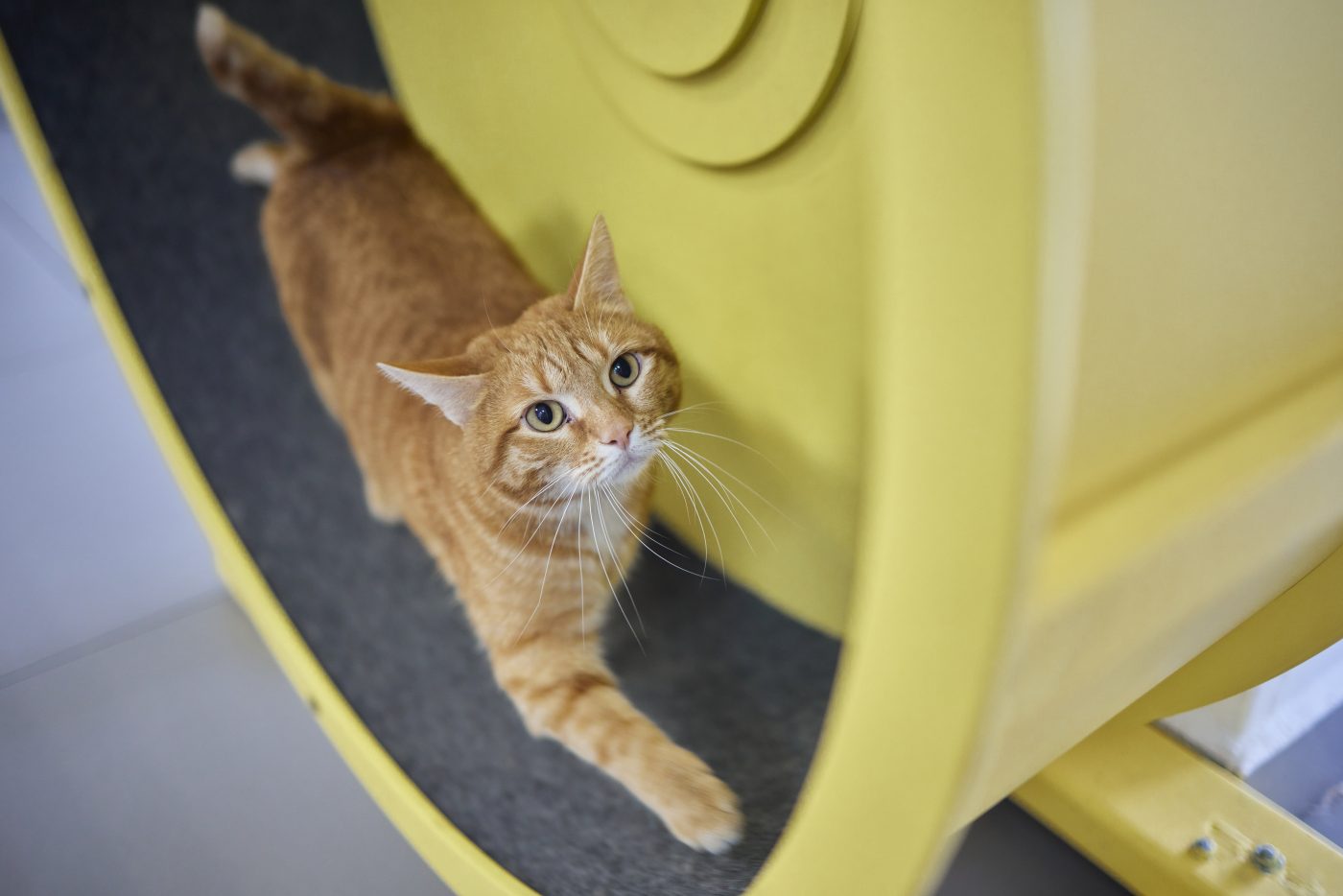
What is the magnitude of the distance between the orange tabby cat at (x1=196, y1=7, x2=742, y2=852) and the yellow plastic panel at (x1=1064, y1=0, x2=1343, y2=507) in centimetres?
18

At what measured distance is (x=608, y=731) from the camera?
47 centimetres

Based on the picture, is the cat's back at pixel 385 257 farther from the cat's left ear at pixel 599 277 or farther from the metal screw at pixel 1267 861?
the metal screw at pixel 1267 861

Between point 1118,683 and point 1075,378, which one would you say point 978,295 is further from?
point 1118,683

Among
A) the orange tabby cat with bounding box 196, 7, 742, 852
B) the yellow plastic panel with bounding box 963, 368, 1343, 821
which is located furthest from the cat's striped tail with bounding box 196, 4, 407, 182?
the yellow plastic panel with bounding box 963, 368, 1343, 821

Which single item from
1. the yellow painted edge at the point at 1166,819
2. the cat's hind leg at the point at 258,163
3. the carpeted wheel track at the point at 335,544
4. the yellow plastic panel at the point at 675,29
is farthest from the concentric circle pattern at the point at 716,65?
the yellow painted edge at the point at 1166,819

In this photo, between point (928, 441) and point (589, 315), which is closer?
point (928, 441)

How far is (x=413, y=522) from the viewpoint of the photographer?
571mm

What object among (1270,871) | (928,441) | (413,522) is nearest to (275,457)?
(413,522)

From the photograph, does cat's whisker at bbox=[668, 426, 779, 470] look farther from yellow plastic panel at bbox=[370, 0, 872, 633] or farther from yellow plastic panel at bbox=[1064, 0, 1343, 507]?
yellow plastic panel at bbox=[1064, 0, 1343, 507]

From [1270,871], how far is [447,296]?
601 millimetres

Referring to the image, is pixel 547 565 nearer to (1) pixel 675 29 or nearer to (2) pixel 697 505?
(2) pixel 697 505

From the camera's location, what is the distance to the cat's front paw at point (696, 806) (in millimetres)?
407

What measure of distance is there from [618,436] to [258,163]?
40 cm

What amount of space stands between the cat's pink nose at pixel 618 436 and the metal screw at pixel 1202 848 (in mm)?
459
